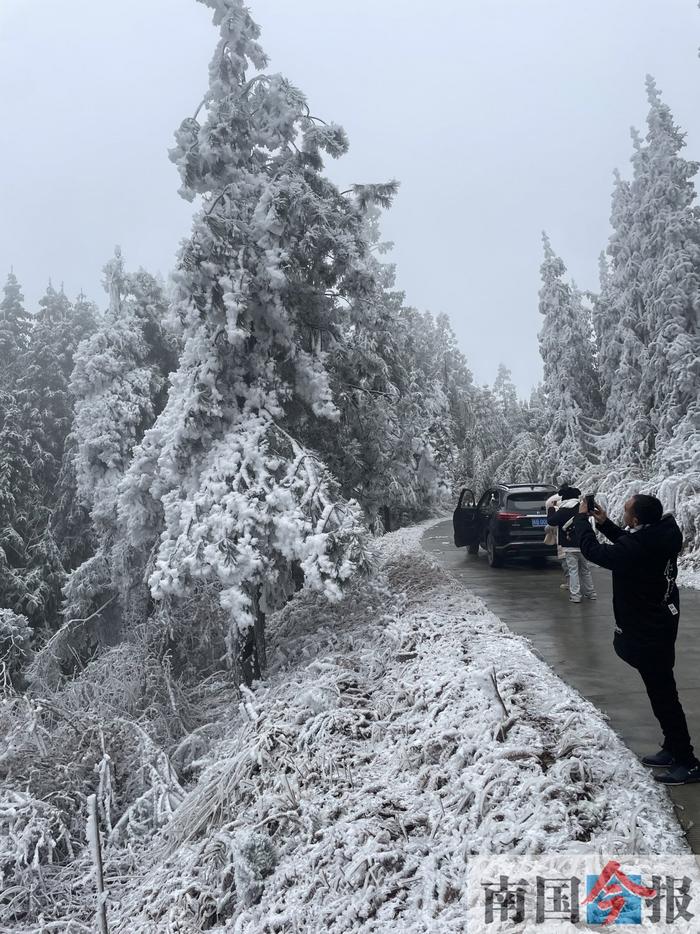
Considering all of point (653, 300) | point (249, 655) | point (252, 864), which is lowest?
point (252, 864)

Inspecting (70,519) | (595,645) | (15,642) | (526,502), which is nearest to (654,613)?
(595,645)

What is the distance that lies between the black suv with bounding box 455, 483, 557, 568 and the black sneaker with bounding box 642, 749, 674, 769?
9.85 m

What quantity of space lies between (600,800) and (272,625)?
8.98m

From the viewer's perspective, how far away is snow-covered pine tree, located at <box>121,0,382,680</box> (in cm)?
891

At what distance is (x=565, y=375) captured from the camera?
35.7 meters

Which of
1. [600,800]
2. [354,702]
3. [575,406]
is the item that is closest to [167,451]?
[354,702]

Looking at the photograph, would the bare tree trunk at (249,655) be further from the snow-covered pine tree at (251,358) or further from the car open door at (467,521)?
the car open door at (467,521)

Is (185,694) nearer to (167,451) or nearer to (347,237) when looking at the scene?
(167,451)

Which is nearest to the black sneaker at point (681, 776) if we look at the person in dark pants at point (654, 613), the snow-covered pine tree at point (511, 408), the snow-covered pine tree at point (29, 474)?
the person in dark pants at point (654, 613)

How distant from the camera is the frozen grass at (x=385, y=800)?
13.5ft

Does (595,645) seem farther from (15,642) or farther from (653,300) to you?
(653,300)

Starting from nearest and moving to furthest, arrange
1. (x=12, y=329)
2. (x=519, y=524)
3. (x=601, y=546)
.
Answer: (x=601, y=546)
(x=519, y=524)
(x=12, y=329)

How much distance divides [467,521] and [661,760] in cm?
1342

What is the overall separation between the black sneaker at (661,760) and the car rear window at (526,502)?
10063mm
